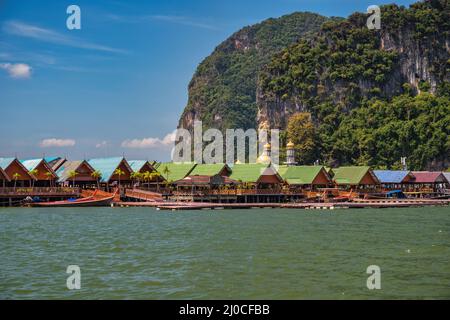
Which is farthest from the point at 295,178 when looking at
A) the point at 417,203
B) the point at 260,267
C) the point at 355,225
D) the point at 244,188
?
the point at 260,267

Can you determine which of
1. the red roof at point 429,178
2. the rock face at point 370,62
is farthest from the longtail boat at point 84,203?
the rock face at point 370,62

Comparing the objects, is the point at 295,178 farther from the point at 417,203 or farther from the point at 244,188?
the point at 417,203

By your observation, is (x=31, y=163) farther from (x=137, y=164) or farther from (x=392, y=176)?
(x=392, y=176)

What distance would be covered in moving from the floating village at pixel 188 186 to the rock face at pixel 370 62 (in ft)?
158

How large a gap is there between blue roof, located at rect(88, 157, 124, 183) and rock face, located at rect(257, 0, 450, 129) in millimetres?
63867

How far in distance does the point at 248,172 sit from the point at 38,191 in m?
26.5

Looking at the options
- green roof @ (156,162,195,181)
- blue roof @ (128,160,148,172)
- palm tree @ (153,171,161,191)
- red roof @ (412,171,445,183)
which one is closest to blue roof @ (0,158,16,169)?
blue roof @ (128,160,148,172)

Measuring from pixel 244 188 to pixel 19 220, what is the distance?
118ft

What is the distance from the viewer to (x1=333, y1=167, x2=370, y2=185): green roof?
91000mm

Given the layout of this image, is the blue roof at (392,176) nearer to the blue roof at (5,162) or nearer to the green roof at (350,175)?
the green roof at (350,175)

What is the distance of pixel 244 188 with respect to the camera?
82.3 metres

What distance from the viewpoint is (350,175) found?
3642 inches

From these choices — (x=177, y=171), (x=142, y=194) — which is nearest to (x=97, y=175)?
(x=142, y=194)

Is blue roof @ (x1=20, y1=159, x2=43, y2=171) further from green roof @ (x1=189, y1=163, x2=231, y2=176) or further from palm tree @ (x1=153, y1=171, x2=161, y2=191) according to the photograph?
green roof @ (x1=189, y1=163, x2=231, y2=176)
